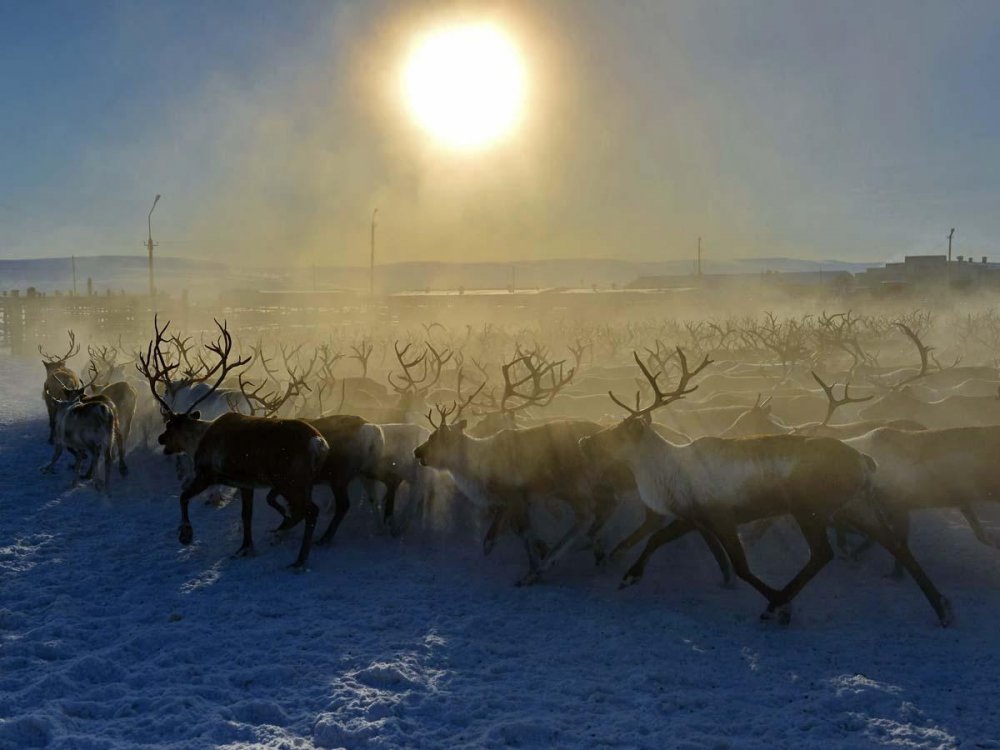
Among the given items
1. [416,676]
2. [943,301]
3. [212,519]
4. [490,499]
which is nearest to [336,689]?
[416,676]

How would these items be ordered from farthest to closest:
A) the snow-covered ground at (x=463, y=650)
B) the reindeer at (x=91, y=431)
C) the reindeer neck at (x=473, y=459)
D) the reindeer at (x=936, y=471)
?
the reindeer at (x=91, y=431), the reindeer neck at (x=473, y=459), the reindeer at (x=936, y=471), the snow-covered ground at (x=463, y=650)

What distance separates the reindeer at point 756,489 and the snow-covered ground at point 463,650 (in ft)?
1.38

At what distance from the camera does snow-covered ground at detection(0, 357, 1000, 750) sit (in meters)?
4.23

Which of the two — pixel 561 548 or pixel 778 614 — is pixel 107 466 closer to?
pixel 561 548

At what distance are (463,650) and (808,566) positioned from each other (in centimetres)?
261

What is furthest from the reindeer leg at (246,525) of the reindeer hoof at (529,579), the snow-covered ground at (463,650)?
the reindeer hoof at (529,579)

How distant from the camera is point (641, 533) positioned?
22.8 ft

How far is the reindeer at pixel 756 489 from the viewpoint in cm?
554

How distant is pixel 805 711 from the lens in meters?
4.41

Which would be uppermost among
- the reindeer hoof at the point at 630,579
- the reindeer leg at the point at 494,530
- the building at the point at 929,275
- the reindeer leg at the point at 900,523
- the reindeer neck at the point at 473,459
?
the building at the point at 929,275

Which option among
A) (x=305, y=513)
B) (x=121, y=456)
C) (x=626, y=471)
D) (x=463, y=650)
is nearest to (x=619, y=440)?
(x=626, y=471)

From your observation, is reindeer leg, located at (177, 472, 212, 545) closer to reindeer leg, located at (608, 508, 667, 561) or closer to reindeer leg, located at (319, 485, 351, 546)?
reindeer leg, located at (319, 485, 351, 546)

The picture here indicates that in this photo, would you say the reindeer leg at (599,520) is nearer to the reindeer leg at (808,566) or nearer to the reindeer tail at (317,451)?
the reindeer leg at (808,566)

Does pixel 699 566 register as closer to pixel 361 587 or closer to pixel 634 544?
pixel 634 544
